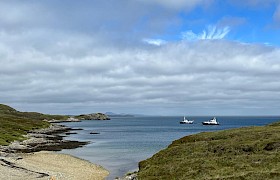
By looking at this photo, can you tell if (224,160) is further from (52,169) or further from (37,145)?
(37,145)

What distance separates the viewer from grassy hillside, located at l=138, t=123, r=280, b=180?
123ft

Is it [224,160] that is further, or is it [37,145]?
[37,145]

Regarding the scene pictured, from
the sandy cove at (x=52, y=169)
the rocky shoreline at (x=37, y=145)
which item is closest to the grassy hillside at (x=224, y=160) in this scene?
the sandy cove at (x=52, y=169)

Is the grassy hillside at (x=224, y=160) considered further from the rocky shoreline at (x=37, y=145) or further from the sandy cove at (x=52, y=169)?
the rocky shoreline at (x=37, y=145)

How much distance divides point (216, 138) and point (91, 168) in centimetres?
2495

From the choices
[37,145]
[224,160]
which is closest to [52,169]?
[224,160]

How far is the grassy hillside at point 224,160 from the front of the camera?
3747 cm

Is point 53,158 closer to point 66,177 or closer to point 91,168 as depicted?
point 91,168

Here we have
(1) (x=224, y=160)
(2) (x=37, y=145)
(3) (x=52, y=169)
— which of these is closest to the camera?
(1) (x=224, y=160)

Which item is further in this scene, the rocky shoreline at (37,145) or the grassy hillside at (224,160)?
the rocky shoreline at (37,145)

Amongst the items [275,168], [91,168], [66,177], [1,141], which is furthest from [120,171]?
[1,141]

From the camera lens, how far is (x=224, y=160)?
146ft

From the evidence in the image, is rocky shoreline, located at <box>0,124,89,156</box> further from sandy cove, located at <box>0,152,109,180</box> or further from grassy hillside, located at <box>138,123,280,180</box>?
grassy hillside, located at <box>138,123,280,180</box>

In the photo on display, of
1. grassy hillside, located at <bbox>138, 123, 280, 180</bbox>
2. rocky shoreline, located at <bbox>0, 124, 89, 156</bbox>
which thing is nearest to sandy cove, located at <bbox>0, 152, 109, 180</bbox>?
grassy hillside, located at <bbox>138, 123, 280, 180</bbox>
